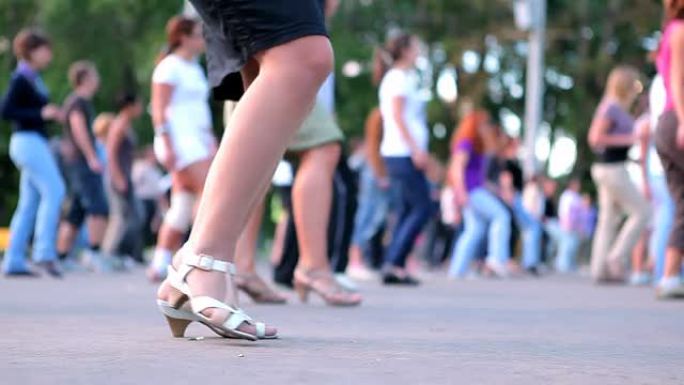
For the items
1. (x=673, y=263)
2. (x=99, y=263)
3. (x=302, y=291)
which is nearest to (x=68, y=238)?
(x=99, y=263)

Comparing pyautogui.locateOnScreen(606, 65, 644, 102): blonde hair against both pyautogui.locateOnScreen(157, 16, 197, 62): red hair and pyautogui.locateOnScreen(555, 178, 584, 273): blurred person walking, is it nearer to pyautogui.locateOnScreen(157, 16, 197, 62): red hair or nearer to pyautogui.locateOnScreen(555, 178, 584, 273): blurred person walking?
pyautogui.locateOnScreen(157, 16, 197, 62): red hair

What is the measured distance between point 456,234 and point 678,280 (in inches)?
592

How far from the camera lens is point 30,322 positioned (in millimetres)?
6281

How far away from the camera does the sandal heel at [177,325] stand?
5.09 m

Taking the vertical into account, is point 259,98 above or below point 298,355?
above

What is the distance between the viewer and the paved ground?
399cm

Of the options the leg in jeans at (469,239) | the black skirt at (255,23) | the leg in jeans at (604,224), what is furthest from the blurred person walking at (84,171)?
the black skirt at (255,23)

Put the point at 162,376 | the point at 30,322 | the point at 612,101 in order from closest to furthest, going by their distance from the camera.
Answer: the point at 162,376
the point at 30,322
the point at 612,101

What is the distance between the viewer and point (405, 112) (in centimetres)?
1334

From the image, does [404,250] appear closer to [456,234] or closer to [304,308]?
[304,308]

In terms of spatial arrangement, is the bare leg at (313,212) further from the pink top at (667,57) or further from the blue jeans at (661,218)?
the blue jeans at (661,218)

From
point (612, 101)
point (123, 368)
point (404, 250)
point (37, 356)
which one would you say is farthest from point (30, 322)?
point (612, 101)

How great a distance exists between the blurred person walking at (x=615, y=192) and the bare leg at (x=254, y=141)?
9604 mm

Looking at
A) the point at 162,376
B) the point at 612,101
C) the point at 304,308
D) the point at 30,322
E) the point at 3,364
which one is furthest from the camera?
the point at 612,101
